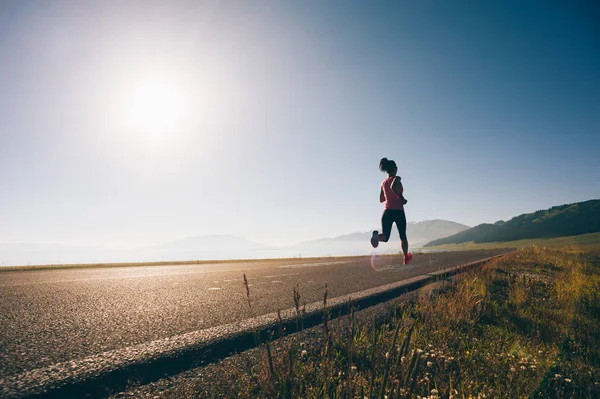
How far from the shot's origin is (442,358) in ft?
7.25

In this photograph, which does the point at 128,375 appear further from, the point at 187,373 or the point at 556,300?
→ the point at 556,300

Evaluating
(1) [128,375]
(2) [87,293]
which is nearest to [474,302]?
(1) [128,375]

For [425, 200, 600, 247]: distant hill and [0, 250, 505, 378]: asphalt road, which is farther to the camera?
[425, 200, 600, 247]: distant hill

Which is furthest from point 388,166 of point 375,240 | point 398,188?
point 375,240

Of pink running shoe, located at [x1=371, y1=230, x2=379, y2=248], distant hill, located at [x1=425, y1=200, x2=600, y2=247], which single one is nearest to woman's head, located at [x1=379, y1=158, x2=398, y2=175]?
pink running shoe, located at [x1=371, y1=230, x2=379, y2=248]

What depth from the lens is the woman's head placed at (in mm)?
6620

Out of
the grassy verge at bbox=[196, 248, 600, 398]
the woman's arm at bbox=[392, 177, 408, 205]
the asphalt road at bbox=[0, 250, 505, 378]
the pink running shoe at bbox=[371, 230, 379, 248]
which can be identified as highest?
the woman's arm at bbox=[392, 177, 408, 205]

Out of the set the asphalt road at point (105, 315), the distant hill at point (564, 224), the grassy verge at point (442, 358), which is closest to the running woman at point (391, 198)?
the asphalt road at point (105, 315)

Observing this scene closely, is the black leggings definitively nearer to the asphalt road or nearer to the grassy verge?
the asphalt road

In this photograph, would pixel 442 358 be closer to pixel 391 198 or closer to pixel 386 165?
pixel 391 198

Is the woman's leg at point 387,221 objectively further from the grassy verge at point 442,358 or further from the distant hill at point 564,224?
the distant hill at point 564,224

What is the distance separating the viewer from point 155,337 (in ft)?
7.20

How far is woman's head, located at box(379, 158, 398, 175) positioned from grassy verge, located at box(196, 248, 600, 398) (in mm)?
3261

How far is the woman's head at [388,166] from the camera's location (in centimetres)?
662
